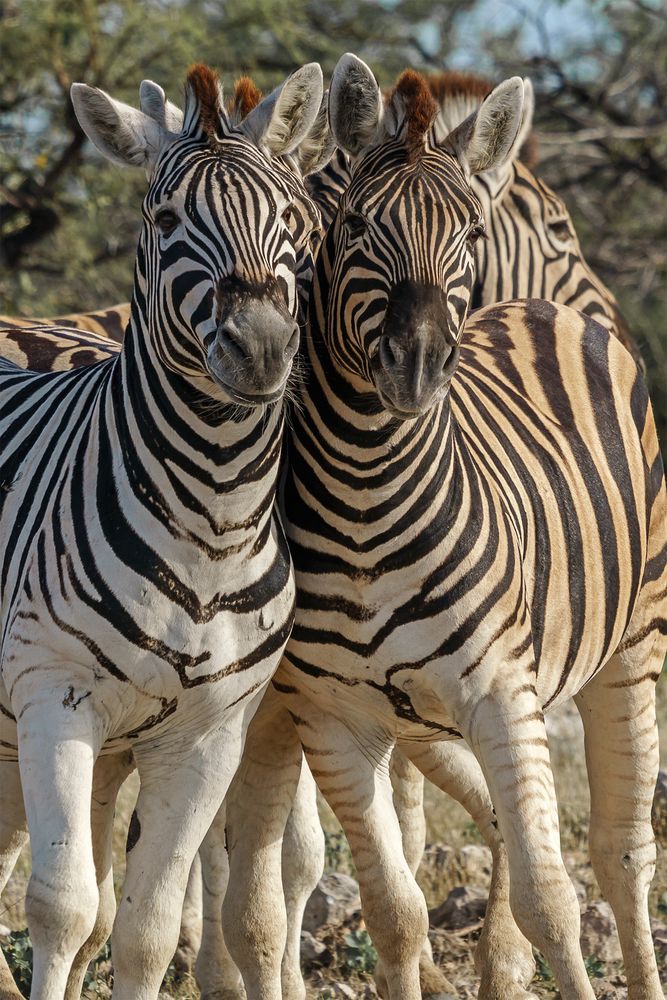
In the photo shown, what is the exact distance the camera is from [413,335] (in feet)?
11.4

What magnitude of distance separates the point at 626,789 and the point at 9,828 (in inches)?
81.6

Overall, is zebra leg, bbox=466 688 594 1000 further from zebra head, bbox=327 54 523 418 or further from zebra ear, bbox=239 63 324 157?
zebra ear, bbox=239 63 324 157

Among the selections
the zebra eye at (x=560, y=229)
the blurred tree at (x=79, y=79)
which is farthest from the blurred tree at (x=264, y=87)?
the zebra eye at (x=560, y=229)

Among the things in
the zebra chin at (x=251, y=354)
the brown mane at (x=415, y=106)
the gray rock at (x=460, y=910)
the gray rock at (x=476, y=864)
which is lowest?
the gray rock at (x=460, y=910)

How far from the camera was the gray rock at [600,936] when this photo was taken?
17.8 feet

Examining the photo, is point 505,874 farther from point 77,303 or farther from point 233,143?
point 77,303

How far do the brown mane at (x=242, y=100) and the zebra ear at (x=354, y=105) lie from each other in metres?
0.23

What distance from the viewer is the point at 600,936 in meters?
5.48

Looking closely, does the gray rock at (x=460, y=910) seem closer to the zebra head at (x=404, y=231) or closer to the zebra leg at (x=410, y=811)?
the zebra leg at (x=410, y=811)

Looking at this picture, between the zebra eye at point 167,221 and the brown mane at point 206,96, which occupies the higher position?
the brown mane at point 206,96

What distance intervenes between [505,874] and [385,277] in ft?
7.62

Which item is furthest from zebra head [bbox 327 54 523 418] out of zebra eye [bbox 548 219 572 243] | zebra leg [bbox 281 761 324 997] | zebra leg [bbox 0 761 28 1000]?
zebra eye [bbox 548 219 572 243]

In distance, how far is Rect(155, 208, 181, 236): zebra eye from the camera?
11.6ft

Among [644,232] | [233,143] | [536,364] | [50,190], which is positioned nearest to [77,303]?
[50,190]
